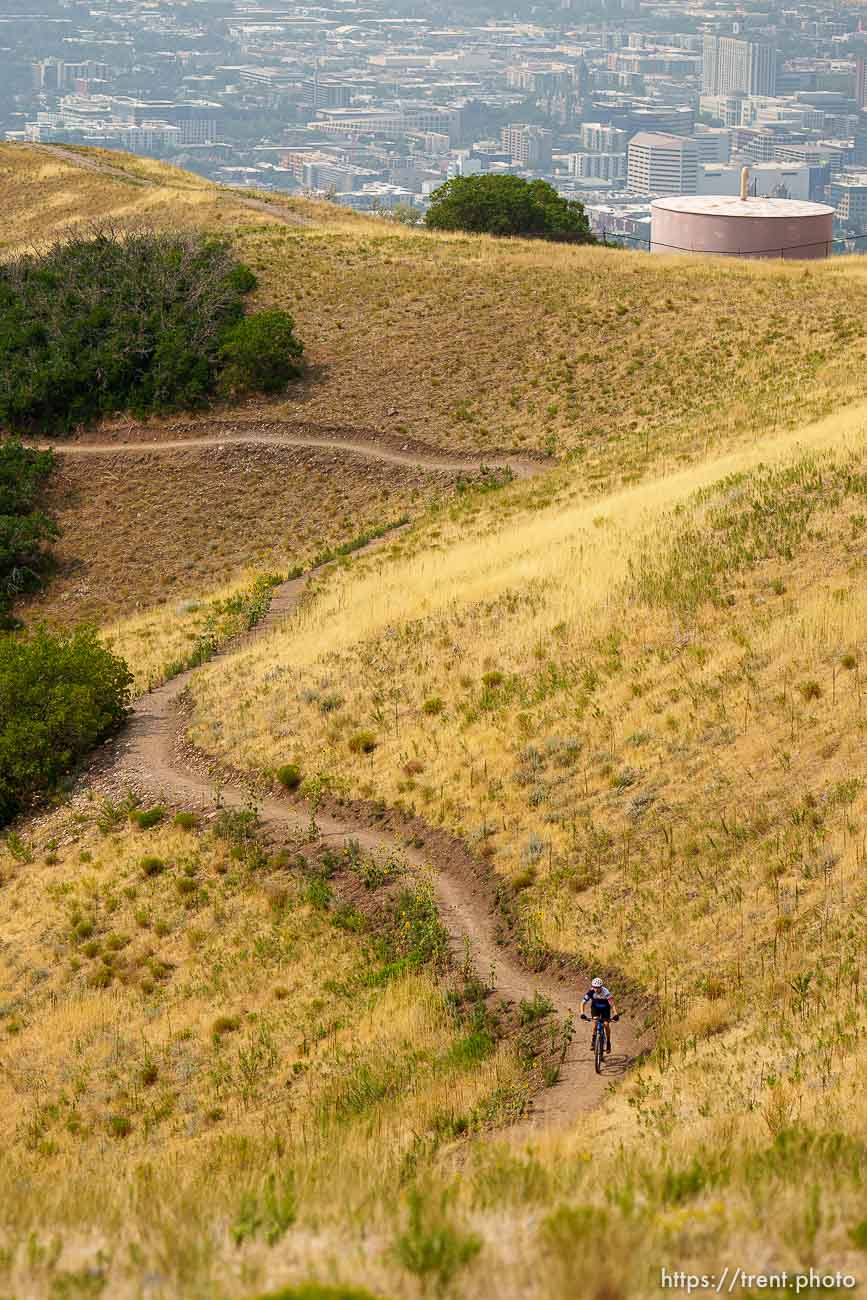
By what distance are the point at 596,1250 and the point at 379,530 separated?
28707mm

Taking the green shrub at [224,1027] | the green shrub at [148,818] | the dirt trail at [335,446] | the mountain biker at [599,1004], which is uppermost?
the dirt trail at [335,446]

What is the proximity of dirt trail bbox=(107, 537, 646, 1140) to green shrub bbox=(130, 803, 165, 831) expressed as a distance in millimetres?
439

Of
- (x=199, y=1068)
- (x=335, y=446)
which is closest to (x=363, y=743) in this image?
(x=199, y=1068)

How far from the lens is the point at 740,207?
193 ft

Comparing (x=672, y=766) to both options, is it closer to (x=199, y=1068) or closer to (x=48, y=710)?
(x=199, y=1068)

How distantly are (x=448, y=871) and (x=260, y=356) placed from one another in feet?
93.0

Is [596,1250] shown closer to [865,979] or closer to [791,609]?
[865,979]

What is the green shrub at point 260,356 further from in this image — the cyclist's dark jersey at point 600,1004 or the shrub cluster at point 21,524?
the cyclist's dark jersey at point 600,1004

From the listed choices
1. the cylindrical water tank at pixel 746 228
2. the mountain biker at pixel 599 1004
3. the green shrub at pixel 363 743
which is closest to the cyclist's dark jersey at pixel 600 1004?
the mountain biker at pixel 599 1004

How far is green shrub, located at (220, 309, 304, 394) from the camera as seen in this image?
4331 cm

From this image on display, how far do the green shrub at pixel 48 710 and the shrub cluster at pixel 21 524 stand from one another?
11252mm

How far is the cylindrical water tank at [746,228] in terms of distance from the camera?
187 ft

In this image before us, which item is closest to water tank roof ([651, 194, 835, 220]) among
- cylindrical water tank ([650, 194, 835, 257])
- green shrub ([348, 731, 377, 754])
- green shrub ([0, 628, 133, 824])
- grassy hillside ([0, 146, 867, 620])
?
cylindrical water tank ([650, 194, 835, 257])

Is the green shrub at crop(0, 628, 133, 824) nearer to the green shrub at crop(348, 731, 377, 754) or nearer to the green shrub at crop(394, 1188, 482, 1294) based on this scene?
the green shrub at crop(348, 731, 377, 754)
